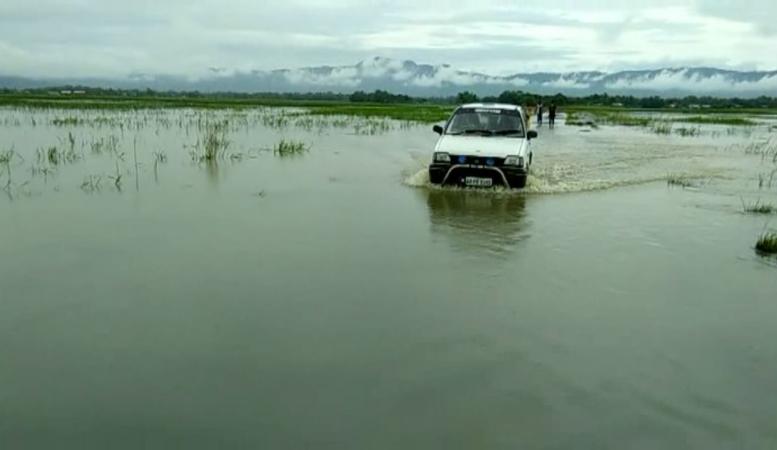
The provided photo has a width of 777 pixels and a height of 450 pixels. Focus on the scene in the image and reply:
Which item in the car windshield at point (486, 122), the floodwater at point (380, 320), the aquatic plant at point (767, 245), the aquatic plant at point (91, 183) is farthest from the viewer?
the car windshield at point (486, 122)

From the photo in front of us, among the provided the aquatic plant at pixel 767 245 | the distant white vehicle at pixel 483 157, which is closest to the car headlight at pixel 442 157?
the distant white vehicle at pixel 483 157

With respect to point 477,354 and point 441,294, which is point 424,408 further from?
point 441,294

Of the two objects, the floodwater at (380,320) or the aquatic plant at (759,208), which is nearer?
the floodwater at (380,320)

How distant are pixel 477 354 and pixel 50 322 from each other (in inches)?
140

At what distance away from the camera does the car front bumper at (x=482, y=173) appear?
12320 mm

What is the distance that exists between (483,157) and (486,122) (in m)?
1.52

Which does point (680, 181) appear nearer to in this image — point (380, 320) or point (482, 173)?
point (482, 173)

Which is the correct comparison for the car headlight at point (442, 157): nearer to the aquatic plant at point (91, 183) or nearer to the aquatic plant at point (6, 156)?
the aquatic plant at point (91, 183)

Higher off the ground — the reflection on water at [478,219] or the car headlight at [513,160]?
the car headlight at [513,160]

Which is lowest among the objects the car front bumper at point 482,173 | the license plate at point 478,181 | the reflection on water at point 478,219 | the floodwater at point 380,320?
the floodwater at point 380,320

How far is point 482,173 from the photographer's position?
40.5 feet

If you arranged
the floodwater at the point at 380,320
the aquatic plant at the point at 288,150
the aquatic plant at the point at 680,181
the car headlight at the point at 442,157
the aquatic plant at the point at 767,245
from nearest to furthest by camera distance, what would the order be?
the floodwater at the point at 380,320 < the aquatic plant at the point at 767,245 < the car headlight at the point at 442,157 < the aquatic plant at the point at 680,181 < the aquatic plant at the point at 288,150

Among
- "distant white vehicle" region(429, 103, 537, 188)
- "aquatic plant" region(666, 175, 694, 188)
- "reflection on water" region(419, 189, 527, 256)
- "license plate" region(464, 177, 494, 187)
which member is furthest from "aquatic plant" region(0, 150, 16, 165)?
"aquatic plant" region(666, 175, 694, 188)

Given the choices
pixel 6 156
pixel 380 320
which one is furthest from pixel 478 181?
pixel 6 156
